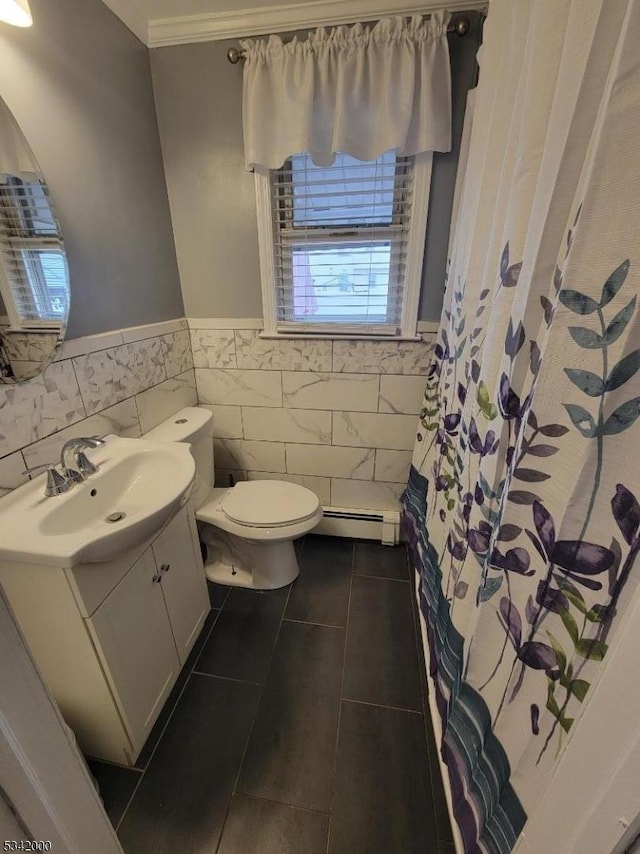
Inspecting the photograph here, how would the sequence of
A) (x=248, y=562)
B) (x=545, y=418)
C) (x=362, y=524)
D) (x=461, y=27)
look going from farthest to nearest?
(x=362, y=524) → (x=248, y=562) → (x=461, y=27) → (x=545, y=418)

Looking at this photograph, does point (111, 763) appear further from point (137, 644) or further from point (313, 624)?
point (313, 624)

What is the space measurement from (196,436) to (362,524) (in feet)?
3.39

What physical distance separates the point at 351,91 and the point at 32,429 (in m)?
1.63

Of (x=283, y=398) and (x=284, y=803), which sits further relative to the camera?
(x=283, y=398)

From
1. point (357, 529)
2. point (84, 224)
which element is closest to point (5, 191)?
point (84, 224)

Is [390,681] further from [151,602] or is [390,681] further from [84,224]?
[84,224]

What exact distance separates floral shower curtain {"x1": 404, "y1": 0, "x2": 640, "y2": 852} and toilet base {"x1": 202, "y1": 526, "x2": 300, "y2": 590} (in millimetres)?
936

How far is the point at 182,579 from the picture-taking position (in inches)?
50.4

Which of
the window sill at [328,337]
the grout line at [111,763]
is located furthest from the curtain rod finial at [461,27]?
the grout line at [111,763]

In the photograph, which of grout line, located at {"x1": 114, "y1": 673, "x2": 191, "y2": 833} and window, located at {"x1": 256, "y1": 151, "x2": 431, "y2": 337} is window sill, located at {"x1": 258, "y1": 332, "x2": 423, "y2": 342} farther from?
grout line, located at {"x1": 114, "y1": 673, "x2": 191, "y2": 833}

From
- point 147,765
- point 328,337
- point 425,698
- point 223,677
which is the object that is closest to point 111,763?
point 147,765

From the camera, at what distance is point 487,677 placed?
0.64 meters

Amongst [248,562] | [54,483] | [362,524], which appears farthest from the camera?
[362,524]

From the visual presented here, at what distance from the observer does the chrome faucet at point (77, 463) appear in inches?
39.9
